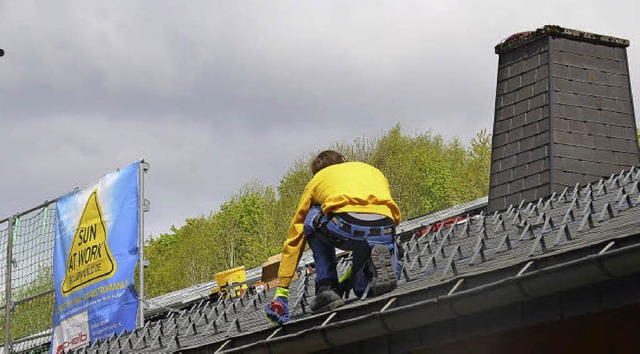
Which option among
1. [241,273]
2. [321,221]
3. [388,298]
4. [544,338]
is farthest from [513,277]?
[241,273]

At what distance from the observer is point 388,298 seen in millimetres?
7676

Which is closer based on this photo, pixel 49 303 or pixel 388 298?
pixel 388 298

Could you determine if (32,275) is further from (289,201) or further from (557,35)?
(289,201)

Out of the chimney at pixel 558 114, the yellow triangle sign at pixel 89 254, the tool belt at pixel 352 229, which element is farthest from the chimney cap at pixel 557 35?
the tool belt at pixel 352 229

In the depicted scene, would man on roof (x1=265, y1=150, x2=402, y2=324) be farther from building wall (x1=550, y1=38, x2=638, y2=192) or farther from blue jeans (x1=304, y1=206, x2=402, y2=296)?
building wall (x1=550, y1=38, x2=638, y2=192)

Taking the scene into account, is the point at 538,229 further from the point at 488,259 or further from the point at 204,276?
the point at 204,276

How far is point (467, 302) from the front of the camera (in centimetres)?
675

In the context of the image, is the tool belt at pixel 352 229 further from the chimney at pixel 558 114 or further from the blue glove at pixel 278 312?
the chimney at pixel 558 114

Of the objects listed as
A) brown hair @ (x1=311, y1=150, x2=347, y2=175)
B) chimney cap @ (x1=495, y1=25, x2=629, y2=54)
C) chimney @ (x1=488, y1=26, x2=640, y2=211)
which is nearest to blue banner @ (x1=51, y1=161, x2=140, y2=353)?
chimney @ (x1=488, y1=26, x2=640, y2=211)

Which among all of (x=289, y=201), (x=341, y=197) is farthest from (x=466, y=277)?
(x=289, y=201)

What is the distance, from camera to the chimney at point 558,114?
14.3 m

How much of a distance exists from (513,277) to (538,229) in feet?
9.07

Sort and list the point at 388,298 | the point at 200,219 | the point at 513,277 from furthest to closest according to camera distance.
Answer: the point at 200,219 → the point at 388,298 → the point at 513,277

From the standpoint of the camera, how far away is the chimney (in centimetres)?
1427
